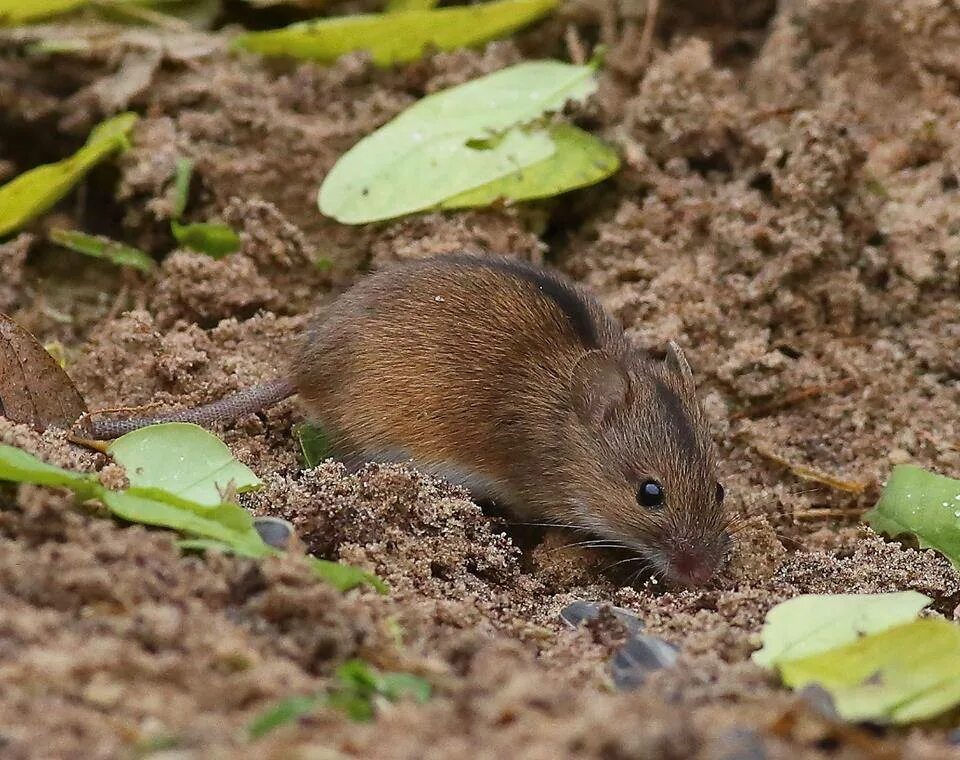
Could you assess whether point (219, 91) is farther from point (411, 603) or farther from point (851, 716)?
point (851, 716)

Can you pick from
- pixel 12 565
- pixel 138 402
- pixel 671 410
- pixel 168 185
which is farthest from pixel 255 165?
pixel 12 565

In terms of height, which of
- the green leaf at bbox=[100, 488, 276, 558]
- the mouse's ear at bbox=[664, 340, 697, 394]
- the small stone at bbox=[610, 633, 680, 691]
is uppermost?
the green leaf at bbox=[100, 488, 276, 558]

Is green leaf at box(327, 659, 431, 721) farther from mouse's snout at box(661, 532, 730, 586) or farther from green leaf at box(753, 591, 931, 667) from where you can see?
mouse's snout at box(661, 532, 730, 586)

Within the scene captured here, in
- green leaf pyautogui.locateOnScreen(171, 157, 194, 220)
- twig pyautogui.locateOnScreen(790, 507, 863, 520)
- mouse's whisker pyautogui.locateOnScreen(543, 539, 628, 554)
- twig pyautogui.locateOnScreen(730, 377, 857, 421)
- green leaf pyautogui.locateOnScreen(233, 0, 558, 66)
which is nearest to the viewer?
mouse's whisker pyautogui.locateOnScreen(543, 539, 628, 554)

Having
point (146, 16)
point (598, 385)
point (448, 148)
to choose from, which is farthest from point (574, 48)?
point (598, 385)

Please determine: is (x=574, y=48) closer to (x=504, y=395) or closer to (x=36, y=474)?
(x=504, y=395)

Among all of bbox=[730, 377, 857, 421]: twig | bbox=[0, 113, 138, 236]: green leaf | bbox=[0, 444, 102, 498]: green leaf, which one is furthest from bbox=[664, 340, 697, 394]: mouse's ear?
bbox=[0, 113, 138, 236]: green leaf
